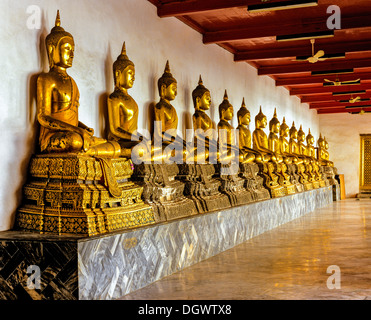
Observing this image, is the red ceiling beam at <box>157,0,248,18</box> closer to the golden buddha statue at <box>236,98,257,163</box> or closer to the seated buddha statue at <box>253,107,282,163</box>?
the golden buddha statue at <box>236,98,257,163</box>

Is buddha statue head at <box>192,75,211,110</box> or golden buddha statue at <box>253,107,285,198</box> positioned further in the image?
golden buddha statue at <box>253,107,285,198</box>

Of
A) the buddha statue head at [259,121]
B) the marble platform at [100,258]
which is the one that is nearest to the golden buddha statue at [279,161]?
the buddha statue head at [259,121]

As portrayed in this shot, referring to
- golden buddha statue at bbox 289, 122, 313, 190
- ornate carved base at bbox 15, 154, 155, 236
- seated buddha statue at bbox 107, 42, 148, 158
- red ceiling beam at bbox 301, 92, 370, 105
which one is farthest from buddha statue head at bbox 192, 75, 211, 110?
red ceiling beam at bbox 301, 92, 370, 105

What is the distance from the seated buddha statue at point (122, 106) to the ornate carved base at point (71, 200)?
920mm

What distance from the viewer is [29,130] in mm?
3479

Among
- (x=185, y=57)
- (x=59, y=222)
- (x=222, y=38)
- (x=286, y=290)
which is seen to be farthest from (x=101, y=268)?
(x=222, y=38)

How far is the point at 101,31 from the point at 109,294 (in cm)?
240

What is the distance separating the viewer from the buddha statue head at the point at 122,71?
4422 millimetres

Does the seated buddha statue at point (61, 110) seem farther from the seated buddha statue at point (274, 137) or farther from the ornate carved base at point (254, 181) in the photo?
the seated buddha statue at point (274, 137)

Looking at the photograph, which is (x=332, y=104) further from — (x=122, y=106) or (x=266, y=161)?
(x=122, y=106)

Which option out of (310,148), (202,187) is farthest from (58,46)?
(310,148)

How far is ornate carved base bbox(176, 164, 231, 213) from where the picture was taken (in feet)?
15.2

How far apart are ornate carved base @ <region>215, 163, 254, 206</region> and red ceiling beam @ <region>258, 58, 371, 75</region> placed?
3.47 m

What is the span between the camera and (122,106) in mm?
4402
